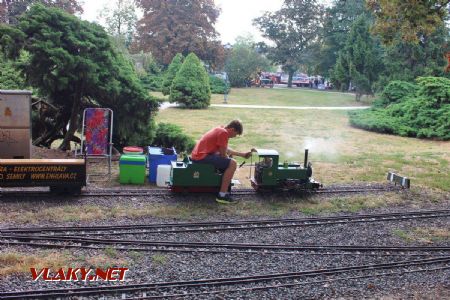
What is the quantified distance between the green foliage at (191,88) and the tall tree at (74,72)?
54.3 ft

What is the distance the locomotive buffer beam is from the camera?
11984 mm

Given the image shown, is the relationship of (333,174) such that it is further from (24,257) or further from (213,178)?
(24,257)

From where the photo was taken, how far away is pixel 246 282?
628cm

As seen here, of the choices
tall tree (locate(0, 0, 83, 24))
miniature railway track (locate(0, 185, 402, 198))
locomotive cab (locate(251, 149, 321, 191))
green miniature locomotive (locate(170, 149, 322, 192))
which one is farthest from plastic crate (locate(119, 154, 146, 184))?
tall tree (locate(0, 0, 83, 24))

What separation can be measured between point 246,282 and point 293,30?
5514 centimetres

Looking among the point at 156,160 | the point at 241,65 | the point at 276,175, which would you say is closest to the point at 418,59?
the point at 241,65

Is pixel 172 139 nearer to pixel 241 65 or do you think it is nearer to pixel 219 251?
pixel 219 251

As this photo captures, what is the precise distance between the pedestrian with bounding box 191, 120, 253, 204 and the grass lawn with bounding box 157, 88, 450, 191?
2835mm

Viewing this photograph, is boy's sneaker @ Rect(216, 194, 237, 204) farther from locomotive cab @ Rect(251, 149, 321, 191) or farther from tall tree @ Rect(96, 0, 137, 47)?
tall tree @ Rect(96, 0, 137, 47)

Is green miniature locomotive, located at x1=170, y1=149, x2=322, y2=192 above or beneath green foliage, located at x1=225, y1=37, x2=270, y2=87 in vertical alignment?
beneath

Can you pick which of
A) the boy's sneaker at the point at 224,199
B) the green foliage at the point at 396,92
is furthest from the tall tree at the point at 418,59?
the boy's sneaker at the point at 224,199

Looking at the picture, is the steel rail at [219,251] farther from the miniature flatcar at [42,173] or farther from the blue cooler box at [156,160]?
the blue cooler box at [156,160]

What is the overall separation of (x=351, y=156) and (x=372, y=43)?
2486cm

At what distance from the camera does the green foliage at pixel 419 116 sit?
71.8 feet
